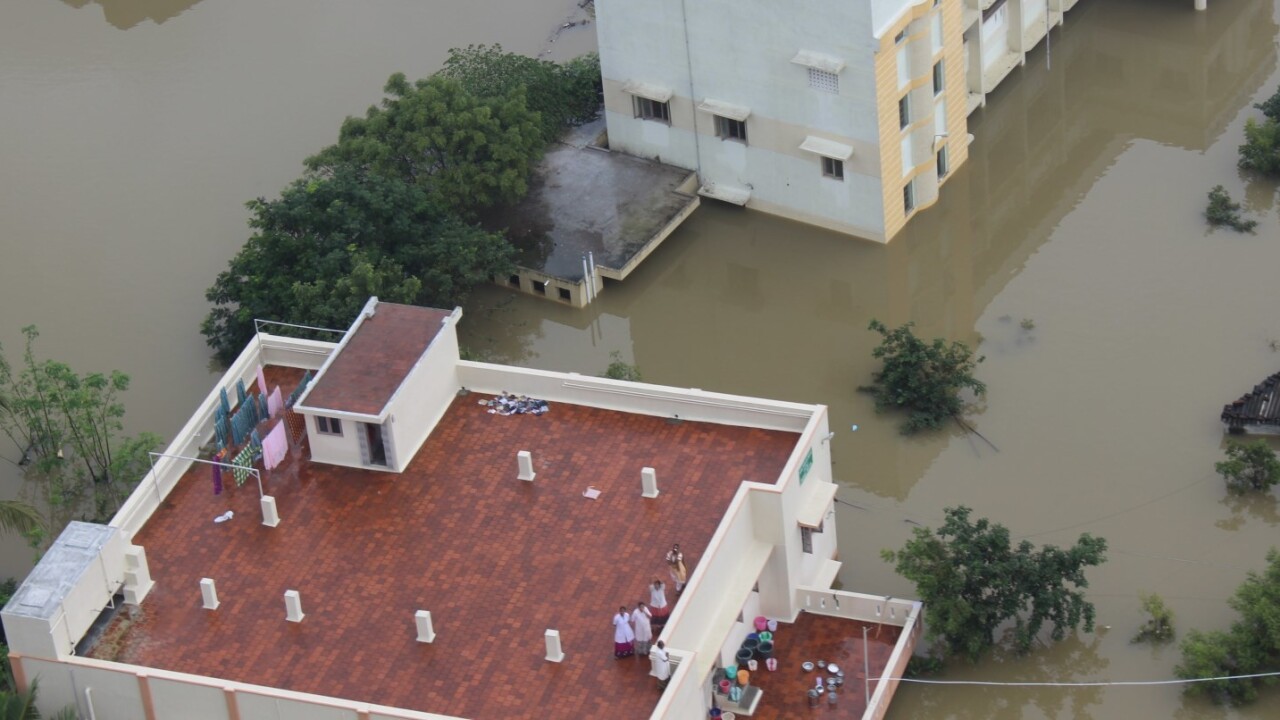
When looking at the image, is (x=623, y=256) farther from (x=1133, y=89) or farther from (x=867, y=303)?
(x=1133, y=89)

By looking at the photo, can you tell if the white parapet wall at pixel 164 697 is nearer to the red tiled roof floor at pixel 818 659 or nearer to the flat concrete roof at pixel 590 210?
the red tiled roof floor at pixel 818 659

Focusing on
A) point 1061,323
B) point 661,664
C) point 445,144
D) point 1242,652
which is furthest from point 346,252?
point 1242,652

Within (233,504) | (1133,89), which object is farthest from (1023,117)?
(233,504)

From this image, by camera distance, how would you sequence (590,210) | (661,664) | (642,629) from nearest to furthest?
(661,664) → (642,629) → (590,210)

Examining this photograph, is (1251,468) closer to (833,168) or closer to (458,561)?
(833,168)

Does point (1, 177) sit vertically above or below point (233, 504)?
above
